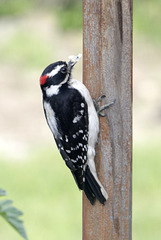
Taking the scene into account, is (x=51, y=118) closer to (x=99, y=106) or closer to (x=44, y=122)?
(x=99, y=106)

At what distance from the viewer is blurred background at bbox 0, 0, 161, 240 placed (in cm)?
548

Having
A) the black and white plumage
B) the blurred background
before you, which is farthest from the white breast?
the blurred background

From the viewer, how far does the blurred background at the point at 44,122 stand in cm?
548

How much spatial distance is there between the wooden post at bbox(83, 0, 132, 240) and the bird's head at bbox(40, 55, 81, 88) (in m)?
0.25

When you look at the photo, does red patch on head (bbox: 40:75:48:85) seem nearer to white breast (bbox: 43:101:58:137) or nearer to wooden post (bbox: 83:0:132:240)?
white breast (bbox: 43:101:58:137)

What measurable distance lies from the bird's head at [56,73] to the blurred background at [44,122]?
2520 mm

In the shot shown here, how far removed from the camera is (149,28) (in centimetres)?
991

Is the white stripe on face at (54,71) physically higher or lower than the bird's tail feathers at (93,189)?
higher

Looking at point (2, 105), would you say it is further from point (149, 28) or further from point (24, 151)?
point (149, 28)

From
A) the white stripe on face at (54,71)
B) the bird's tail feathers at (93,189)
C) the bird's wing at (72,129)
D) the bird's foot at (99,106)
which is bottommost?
the bird's tail feathers at (93,189)

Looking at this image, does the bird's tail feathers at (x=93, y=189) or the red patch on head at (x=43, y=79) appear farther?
the red patch on head at (x=43, y=79)

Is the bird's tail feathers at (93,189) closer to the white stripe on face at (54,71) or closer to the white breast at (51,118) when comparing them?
the white breast at (51,118)

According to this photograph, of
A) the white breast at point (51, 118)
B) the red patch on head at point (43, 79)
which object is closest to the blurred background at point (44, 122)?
the white breast at point (51, 118)

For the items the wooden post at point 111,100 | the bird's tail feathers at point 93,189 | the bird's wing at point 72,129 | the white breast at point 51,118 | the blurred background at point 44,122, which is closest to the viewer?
the wooden post at point 111,100
